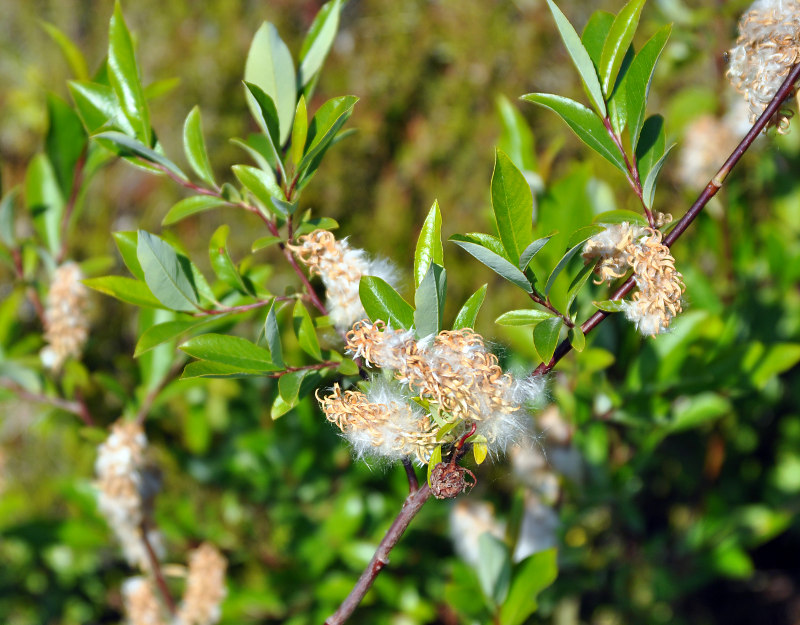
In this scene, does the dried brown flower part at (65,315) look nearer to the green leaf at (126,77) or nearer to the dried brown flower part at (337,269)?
the green leaf at (126,77)

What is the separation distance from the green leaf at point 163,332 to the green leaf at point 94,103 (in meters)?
0.20

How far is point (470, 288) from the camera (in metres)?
1.78

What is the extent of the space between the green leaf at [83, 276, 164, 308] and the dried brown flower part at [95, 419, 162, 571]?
31 cm

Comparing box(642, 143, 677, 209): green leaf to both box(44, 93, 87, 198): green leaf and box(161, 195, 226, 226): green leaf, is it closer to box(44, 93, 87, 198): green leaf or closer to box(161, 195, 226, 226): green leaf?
box(161, 195, 226, 226): green leaf

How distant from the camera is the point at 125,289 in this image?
23.8 inches

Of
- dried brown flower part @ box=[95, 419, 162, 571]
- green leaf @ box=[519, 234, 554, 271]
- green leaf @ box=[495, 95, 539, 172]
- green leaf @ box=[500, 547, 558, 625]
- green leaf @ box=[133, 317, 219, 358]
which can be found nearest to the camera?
green leaf @ box=[519, 234, 554, 271]

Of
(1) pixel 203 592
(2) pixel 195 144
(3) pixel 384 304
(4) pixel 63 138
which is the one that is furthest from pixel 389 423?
(4) pixel 63 138

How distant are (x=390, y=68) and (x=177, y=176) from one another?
5.09 feet

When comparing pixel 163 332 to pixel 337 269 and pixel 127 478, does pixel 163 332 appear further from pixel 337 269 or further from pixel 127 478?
pixel 127 478

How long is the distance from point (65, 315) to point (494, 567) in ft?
1.97

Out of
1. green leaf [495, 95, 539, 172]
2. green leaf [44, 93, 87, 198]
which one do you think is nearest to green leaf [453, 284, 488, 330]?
green leaf [495, 95, 539, 172]

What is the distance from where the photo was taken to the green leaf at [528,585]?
707 mm

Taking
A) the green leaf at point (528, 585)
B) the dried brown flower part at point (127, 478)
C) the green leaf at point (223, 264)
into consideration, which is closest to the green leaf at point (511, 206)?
the green leaf at point (223, 264)

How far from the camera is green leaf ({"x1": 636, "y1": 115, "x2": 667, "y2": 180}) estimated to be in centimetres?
55
